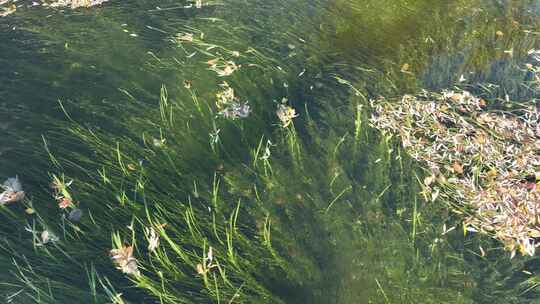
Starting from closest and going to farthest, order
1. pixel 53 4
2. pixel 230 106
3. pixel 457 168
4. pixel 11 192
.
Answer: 1. pixel 11 192
2. pixel 457 168
3. pixel 230 106
4. pixel 53 4

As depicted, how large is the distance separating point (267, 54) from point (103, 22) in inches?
75.2

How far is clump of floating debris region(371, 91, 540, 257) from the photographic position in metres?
2.83

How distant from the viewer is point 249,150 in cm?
333

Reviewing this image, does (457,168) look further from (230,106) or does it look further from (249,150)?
(230,106)

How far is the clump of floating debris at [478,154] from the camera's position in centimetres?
283

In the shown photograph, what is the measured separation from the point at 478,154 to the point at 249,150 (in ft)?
5.74

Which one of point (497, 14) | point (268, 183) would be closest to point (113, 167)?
point (268, 183)

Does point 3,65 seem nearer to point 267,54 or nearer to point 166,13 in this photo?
point 166,13

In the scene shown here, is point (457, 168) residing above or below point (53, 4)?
below

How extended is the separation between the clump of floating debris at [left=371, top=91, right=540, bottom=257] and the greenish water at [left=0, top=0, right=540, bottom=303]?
0.13m

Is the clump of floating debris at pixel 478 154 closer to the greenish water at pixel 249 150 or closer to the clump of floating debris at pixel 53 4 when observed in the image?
the greenish water at pixel 249 150

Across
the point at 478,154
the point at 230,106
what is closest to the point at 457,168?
the point at 478,154

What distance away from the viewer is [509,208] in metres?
2.85

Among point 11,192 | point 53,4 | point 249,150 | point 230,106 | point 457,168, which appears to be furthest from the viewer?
point 53,4
